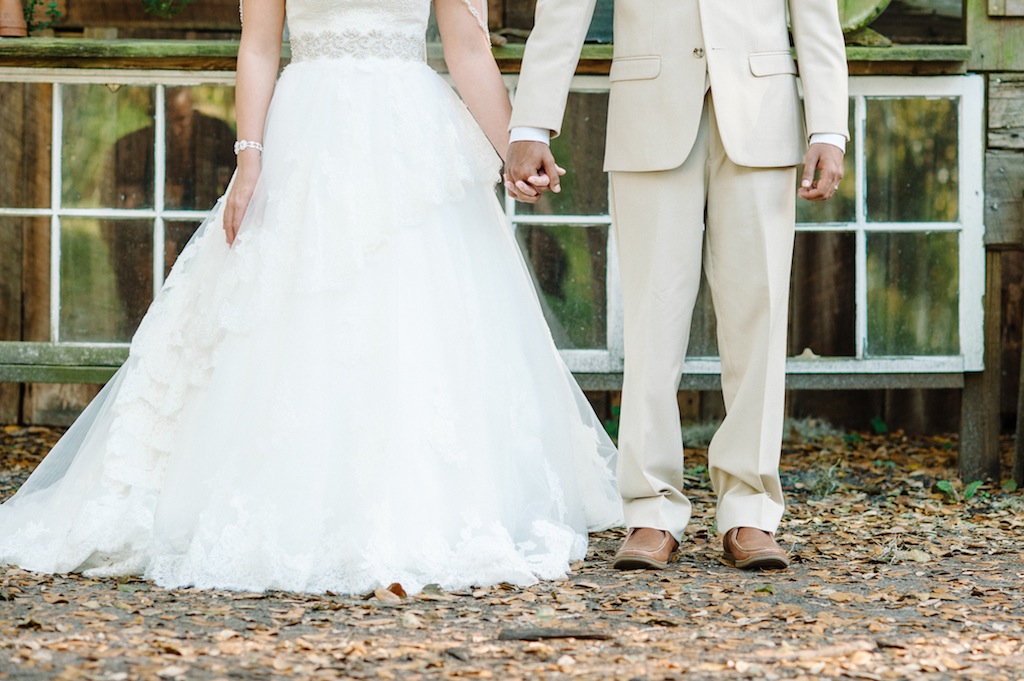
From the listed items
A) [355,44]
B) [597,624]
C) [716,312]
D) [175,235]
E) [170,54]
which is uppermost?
[170,54]

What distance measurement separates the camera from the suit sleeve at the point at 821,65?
9.21ft

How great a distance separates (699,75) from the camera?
2.80 meters

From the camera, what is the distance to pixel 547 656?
224 cm

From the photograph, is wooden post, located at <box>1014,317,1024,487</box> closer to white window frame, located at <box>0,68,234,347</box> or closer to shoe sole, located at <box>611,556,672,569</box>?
shoe sole, located at <box>611,556,672,569</box>

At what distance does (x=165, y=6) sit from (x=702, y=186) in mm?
2302

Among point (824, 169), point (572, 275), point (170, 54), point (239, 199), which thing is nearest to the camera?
point (824, 169)

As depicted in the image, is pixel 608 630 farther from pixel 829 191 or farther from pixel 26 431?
pixel 26 431

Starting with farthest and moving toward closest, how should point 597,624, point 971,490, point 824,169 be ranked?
point 971,490, point 824,169, point 597,624

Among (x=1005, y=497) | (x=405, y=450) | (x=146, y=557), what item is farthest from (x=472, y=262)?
(x=1005, y=497)

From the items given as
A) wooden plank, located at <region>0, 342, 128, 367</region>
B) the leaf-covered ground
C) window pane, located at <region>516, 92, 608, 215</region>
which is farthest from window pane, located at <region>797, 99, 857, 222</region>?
wooden plank, located at <region>0, 342, 128, 367</region>

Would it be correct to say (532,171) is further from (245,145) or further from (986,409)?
(986,409)

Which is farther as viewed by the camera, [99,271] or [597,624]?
[99,271]

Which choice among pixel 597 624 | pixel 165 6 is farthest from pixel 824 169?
pixel 165 6

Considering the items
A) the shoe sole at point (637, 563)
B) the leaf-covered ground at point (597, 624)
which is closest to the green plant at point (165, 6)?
the leaf-covered ground at point (597, 624)
